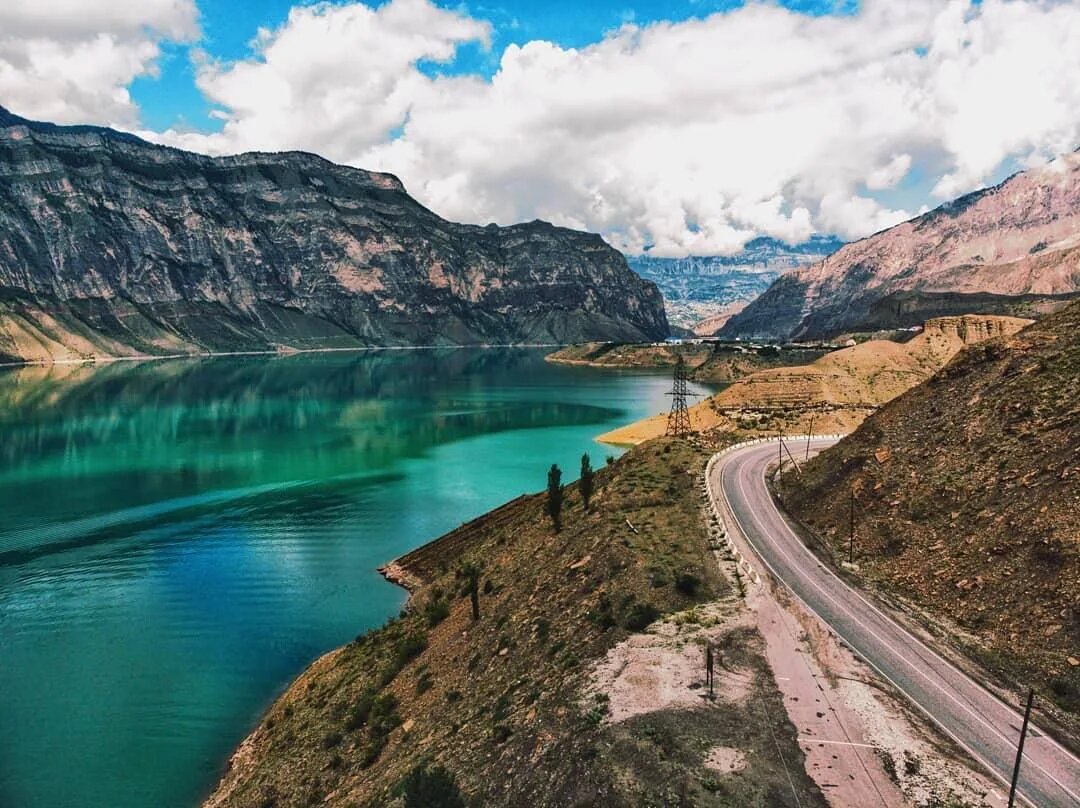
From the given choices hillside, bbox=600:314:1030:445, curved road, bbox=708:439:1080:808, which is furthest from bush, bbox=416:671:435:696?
hillside, bbox=600:314:1030:445

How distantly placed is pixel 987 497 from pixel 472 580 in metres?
29.8

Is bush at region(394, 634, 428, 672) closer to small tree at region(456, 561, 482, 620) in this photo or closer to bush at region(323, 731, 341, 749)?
small tree at region(456, 561, 482, 620)

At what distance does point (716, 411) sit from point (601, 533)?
81.0 metres

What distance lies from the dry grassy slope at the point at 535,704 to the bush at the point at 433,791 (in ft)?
1.87

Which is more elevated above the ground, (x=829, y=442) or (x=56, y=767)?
(x=829, y=442)

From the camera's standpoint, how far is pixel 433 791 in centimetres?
2422

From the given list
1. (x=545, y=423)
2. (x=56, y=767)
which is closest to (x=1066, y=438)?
(x=56, y=767)

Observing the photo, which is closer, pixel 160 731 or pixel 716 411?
pixel 160 731

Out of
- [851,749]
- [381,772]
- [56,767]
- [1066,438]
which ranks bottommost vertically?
[56,767]

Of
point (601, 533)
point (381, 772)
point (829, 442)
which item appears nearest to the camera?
point (381, 772)

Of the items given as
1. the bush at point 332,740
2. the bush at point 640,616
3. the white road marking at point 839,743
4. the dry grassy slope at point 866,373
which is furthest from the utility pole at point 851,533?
the dry grassy slope at point 866,373

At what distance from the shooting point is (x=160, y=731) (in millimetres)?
38969

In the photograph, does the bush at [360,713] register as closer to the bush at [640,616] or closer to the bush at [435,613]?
the bush at [435,613]

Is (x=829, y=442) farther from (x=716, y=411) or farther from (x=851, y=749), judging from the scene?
(x=851, y=749)
